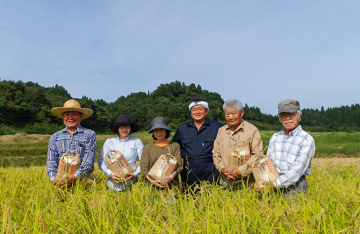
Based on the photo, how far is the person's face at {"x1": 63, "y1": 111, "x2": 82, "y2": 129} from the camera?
3170 mm

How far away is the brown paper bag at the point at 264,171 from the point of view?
252 centimetres

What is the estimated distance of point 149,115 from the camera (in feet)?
227

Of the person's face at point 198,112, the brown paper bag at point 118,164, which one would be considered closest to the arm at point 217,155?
the person's face at point 198,112

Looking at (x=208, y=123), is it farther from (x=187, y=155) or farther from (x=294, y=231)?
(x=294, y=231)

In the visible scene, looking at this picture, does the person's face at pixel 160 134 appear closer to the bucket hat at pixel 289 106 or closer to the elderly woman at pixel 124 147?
the elderly woman at pixel 124 147

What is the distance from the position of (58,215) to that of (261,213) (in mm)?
1803

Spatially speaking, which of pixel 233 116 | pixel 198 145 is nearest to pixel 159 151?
pixel 198 145

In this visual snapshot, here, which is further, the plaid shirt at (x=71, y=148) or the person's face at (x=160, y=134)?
the person's face at (x=160, y=134)

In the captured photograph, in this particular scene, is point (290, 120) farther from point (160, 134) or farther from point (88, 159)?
point (88, 159)

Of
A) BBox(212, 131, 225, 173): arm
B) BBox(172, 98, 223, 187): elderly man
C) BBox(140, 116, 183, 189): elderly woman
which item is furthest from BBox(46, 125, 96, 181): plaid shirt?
BBox(212, 131, 225, 173): arm

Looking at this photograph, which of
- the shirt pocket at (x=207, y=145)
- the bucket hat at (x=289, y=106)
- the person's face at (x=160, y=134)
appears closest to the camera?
the bucket hat at (x=289, y=106)

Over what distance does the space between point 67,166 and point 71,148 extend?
343 millimetres

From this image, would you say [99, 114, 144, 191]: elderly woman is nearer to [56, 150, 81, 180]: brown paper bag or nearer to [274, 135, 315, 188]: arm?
[56, 150, 81, 180]: brown paper bag

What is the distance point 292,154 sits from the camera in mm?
2635
